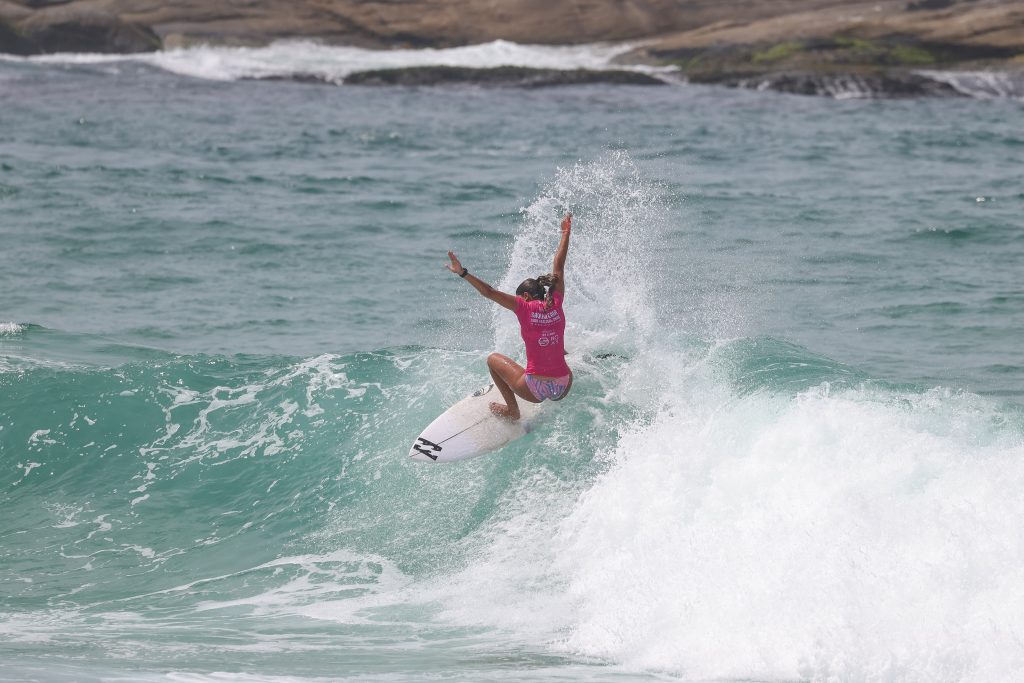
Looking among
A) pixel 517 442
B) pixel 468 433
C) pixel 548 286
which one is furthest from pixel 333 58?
pixel 548 286

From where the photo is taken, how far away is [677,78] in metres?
37.9

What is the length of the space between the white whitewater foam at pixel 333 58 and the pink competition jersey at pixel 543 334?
28.5m

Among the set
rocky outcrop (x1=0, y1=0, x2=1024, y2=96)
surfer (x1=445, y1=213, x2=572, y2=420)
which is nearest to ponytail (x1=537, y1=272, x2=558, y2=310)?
surfer (x1=445, y1=213, x2=572, y2=420)

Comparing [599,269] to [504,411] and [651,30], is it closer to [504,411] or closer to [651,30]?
[504,411]

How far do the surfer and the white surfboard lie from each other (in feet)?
0.36

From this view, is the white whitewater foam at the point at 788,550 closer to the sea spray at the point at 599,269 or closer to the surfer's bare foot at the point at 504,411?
the surfer's bare foot at the point at 504,411

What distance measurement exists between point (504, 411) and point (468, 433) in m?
0.37

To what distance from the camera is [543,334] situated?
10.4 meters

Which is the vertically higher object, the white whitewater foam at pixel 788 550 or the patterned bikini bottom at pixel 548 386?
the patterned bikini bottom at pixel 548 386

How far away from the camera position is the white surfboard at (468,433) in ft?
36.4

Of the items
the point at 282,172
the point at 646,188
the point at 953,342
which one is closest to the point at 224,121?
the point at 282,172

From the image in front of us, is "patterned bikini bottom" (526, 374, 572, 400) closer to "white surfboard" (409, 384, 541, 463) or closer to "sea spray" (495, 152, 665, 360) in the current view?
"white surfboard" (409, 384, 541, 463)

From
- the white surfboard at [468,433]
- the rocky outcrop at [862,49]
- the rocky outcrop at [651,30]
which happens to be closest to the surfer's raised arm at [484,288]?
the white surfboard at [468,433]

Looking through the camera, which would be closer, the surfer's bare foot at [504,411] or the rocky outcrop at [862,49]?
the surfer's bare foot at [504,411]
